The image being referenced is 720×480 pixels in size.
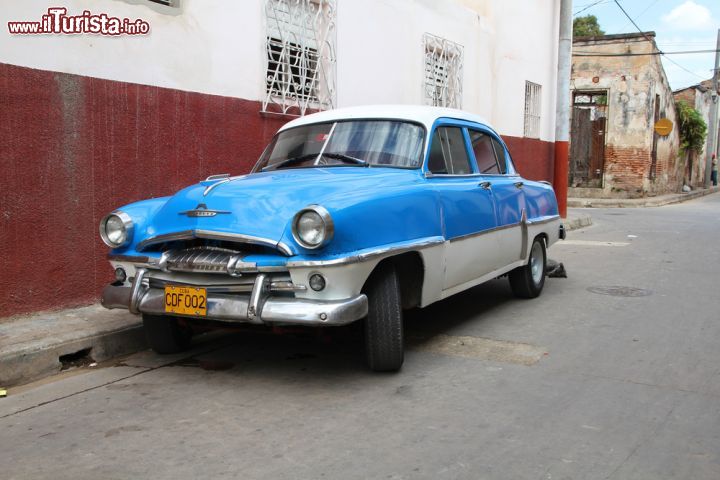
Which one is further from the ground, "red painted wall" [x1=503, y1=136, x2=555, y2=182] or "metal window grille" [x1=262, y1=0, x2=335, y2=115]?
"metal window grille" [x1=262, y1=0, x2=335, y2=115]

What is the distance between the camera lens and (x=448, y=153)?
5312 mm

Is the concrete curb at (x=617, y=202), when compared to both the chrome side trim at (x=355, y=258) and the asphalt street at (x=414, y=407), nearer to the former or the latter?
the asphalt street at (x=414, y=407)

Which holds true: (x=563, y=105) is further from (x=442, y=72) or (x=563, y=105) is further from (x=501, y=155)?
(x=501, y=155)

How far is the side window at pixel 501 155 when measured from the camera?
6.24 meters

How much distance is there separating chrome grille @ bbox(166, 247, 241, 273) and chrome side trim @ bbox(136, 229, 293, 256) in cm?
9

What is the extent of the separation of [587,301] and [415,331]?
7.01ft

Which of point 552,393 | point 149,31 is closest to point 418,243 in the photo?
point 552,393

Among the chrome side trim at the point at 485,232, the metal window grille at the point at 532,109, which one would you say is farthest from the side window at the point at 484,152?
the metal window grille at the point at 532,109

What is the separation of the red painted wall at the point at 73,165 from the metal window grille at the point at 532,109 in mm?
9444

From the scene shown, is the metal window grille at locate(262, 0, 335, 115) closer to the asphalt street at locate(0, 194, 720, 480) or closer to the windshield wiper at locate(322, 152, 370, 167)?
the windshield wiper at locate(322, 152, 370, 167)

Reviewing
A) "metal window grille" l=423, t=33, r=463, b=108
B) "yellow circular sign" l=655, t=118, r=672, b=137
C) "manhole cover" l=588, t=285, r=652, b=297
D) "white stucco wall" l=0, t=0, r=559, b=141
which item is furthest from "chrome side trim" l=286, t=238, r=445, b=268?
"yellow circular sign" l=655, t=118, r=672, b=137

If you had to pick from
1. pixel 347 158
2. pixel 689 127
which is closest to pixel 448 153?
pixel 347 158

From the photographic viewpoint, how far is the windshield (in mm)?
4926

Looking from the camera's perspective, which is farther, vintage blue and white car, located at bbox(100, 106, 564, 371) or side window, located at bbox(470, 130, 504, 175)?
side window, located at bbox(470, 130, 504, 175)
